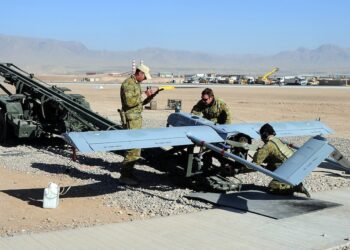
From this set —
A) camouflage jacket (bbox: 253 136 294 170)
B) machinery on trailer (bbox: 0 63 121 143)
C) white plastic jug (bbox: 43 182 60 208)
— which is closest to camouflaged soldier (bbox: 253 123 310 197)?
camouflage jacket (bbox: 253 136 294 170)

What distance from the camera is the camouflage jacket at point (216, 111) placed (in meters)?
10.6

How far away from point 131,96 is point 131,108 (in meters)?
0.21

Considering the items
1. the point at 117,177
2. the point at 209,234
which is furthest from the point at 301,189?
the point at 117,177

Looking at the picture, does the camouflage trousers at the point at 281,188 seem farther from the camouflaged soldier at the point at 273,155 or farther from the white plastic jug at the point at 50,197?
the white plastic jug at the point at 50,197

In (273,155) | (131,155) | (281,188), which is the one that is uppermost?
(273,155)

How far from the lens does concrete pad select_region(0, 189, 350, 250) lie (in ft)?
20.7

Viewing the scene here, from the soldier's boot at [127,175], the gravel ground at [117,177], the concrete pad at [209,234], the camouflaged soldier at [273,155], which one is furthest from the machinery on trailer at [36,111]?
the concrete pad at [209,234]

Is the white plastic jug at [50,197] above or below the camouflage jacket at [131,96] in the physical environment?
below

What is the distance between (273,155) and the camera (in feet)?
28.5

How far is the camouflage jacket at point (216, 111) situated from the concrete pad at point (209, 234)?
302cm

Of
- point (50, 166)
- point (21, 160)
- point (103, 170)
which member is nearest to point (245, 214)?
point (103, 170)

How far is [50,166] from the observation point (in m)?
11.4

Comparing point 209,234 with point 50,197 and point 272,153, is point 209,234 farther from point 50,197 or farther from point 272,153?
point 50,197

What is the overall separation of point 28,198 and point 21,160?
3.67 meters
